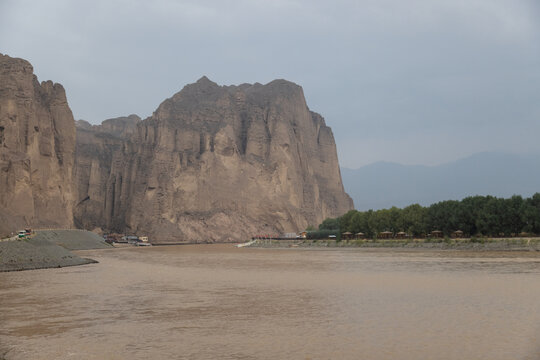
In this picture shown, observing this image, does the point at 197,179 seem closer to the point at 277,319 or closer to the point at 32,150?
the point at 32,150

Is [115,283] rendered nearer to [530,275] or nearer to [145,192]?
[530,275]

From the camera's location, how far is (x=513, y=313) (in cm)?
1884

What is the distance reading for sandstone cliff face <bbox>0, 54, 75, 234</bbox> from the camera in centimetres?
10231

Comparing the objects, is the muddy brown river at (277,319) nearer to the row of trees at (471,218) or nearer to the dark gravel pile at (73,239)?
the row of trees at (471,218)

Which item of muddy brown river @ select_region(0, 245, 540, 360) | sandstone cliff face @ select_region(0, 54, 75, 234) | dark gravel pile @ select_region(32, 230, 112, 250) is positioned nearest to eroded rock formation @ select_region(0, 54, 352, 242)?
sandstone cliff face @ select_region(0, 54, 75, 234)

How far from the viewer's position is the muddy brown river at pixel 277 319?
45.7 feet

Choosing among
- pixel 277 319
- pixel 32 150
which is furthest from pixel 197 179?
pixel 277 319

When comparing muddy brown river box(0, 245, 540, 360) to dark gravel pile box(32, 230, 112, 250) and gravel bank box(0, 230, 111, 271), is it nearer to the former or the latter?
gravel bank box(0, 230, 111, 271)

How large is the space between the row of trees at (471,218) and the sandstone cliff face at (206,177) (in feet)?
264

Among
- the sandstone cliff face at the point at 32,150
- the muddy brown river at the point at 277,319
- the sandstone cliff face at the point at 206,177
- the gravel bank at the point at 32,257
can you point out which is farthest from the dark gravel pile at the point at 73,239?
the muddy brown river at the point at 277,319

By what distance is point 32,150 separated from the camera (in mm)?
114625

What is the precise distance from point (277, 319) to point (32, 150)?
110m

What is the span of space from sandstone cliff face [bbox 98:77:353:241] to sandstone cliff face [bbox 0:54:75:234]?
44819 mm

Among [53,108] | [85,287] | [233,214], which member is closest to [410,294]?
[85,287]
